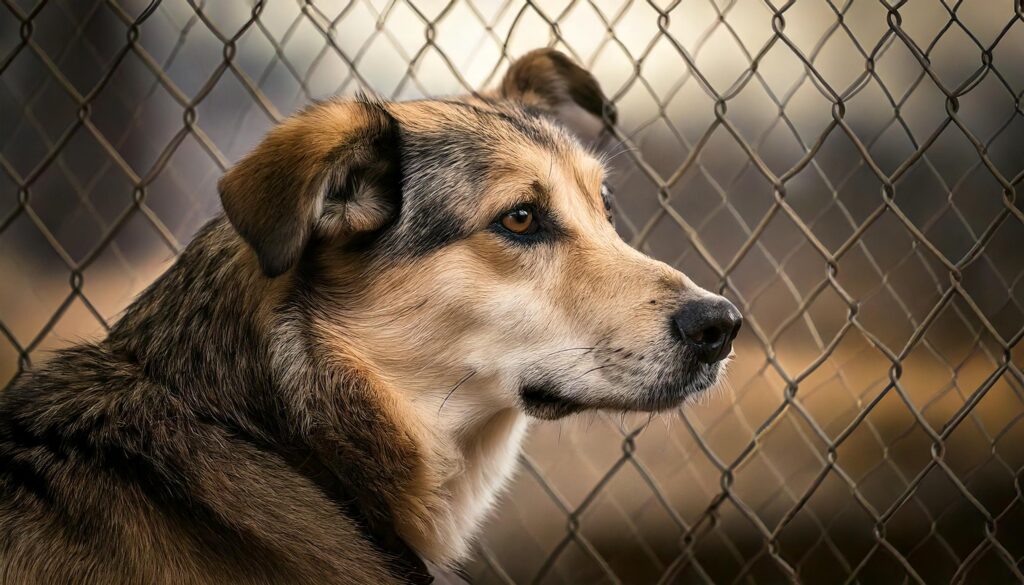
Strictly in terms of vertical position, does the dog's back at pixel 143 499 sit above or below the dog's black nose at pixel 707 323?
above

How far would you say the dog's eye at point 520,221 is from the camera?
6.57 feet

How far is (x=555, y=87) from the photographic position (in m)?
2.60

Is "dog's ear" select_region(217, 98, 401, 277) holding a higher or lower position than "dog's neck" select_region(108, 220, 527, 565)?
higher

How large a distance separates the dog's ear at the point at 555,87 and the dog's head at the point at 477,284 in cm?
53

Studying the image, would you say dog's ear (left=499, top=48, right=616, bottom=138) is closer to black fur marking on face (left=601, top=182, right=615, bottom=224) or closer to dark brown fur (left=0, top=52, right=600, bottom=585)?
black fur marking on face (left=601, top=182, right=615, bottom=224)

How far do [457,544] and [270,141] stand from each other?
1076 mm

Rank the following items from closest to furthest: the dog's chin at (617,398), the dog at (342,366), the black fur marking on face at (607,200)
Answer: the dog at (342,366) < the dog's chin at (617,398) < the black fur marking on face at (607,200)

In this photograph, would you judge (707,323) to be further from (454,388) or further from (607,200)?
(607,200)

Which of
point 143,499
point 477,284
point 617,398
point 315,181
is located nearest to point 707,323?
point 617,398

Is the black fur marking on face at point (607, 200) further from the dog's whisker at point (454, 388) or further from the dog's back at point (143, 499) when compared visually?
the dog's back at point (143, 499)

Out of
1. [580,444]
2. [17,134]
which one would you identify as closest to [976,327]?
[580,444]

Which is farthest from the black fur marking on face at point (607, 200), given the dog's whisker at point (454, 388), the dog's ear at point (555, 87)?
the dog's whisker at point (454, 388)

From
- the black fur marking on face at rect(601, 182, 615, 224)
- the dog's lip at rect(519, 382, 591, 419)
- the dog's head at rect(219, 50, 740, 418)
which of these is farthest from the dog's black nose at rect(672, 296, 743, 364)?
the black fur marking on face at rect(601, 182, 615, 224)

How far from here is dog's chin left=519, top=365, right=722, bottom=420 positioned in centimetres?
188
